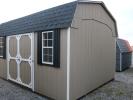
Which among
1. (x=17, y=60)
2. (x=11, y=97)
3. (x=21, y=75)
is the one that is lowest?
(x=11, y=97)

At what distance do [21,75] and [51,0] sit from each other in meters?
4.85

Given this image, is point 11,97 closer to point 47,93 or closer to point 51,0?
point 47,93

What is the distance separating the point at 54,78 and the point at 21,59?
99.1 inches

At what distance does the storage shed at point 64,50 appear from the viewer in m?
5.21

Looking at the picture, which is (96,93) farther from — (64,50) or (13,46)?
(13,46)

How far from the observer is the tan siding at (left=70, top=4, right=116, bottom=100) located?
532 cm

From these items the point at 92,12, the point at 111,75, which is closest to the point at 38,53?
the point at 92,12

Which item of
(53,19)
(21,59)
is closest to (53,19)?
(53,19)

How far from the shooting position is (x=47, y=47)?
5.87m

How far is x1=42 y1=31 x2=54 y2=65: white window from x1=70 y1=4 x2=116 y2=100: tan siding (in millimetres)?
906

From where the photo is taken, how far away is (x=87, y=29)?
6.05 m

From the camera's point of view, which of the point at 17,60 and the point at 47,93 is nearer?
the point at 47,93

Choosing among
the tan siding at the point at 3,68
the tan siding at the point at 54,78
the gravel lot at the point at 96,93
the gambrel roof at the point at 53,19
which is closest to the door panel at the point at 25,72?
the gravel lot at the point at 96,93

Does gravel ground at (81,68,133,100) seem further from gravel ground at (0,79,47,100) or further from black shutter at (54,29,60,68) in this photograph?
gravel ground at (0,79,47,100)
